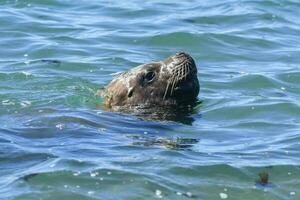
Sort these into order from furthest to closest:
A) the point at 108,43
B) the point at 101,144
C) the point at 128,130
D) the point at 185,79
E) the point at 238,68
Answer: the point at 108,43, the point at 238,68, the point at 185,79, the point at 128,130, the point at 101,144

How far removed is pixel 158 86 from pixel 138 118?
617 millimetres

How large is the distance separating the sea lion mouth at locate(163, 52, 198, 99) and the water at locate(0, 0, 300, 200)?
0.36m

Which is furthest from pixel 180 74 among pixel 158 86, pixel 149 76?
pixel 149 76

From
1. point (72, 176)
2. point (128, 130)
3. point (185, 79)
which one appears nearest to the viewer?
point (72, 176)

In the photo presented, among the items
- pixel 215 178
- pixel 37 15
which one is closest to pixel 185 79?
pixel 215 178

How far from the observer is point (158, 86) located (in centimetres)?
1048

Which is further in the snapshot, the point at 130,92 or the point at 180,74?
the point at 130,92

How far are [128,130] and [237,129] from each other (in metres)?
1.29

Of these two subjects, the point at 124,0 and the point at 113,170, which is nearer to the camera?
the point at 113,170

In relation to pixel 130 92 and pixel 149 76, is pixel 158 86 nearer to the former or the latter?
pixel 149 76

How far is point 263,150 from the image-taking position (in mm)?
8836

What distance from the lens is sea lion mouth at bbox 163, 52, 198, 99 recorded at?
33.5 ft

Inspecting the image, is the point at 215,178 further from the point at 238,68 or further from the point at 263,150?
the point at 238,68

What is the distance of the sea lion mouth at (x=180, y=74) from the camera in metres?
10.2
